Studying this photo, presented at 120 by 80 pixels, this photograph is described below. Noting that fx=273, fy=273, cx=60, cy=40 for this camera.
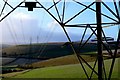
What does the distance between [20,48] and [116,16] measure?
64.3m

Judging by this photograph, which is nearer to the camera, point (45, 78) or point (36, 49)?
point (45, 78)

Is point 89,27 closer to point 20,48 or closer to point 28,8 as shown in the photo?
point 28,8

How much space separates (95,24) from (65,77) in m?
9.48

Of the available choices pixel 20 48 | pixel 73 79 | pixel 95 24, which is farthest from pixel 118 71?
pixel 20 48

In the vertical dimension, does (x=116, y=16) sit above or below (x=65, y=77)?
above

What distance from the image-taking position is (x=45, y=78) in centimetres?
1914

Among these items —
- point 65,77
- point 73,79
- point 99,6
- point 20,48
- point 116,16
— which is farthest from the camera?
point 20,48

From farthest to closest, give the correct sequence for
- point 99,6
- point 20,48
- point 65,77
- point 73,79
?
point 20,48
point 65,77
point 73,79
point 99,6

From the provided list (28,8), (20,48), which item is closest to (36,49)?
(20,48)

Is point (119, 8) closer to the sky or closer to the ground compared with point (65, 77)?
closer to the sky

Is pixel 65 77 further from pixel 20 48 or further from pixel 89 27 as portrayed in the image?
pixel 20 48

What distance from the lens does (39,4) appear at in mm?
10312

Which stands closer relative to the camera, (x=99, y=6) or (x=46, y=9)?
(x=99, y=6)

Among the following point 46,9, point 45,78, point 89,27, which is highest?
point 46,9
